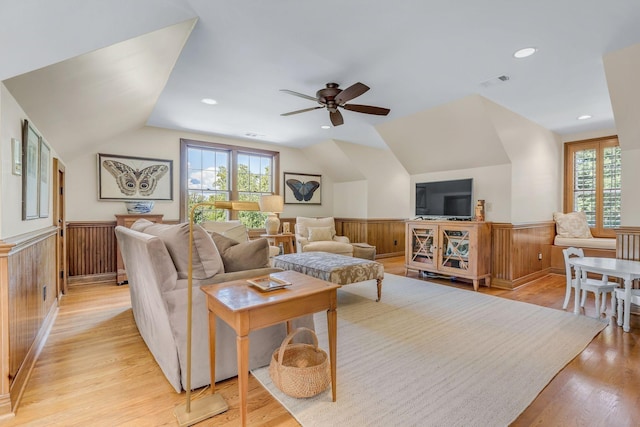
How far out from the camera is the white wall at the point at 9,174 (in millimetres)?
1619

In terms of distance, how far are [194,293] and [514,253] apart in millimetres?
4314

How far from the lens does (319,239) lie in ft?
18.5

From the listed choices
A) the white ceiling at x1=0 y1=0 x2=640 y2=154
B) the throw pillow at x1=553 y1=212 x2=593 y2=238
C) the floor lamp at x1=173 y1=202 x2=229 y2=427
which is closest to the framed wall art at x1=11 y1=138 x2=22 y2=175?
the white ceiling at x1=0 y1=0 x2=640 y2=154

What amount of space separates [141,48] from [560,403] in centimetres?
361

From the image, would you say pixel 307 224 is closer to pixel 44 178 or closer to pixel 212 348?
pixel 44 178

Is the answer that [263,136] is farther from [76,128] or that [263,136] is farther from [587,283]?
[587,283]

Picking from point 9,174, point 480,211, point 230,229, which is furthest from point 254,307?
point 480,211

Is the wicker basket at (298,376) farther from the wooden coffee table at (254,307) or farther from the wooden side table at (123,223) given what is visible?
the wooden side table at (123,223)

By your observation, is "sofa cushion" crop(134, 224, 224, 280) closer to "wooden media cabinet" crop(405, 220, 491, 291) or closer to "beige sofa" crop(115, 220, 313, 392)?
"beige sofa" crop(115, 220, 313, 392)

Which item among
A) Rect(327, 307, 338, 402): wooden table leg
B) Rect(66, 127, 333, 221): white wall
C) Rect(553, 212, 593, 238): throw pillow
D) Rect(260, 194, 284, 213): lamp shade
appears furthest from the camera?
Rect(553, 212, 593, 238): throw pillow

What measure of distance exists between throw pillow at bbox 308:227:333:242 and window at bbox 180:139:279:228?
1.23m

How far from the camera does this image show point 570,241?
15.8 feet

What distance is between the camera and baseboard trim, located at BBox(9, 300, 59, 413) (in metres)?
1.66

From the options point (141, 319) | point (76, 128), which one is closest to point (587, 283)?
point (141, 319)
